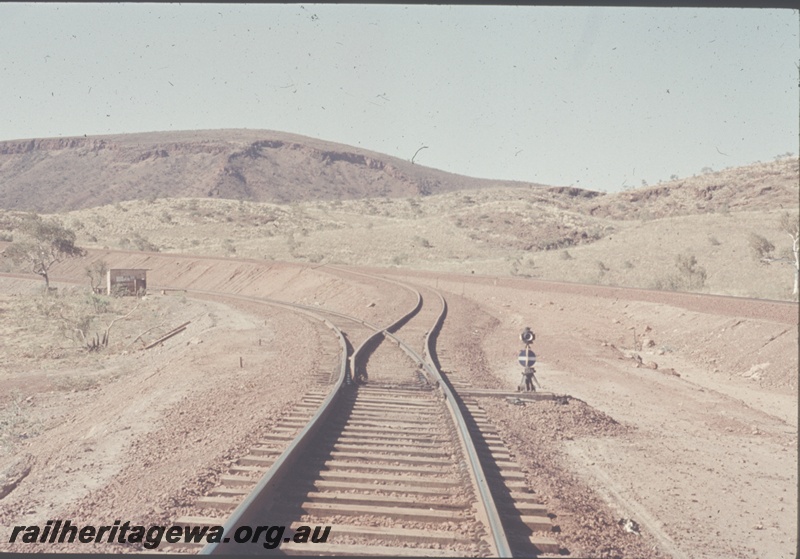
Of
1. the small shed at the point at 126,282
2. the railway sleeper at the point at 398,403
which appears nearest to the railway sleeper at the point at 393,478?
the railway sleeper at the point at 398,403

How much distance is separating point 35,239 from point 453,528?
153 ft

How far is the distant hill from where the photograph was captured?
148750 mm

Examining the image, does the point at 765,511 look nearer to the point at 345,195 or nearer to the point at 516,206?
the point at 516,206

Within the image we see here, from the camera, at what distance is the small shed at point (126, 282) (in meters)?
36.9

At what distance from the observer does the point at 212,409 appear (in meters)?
10.0

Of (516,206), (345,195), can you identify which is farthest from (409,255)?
(345,195)

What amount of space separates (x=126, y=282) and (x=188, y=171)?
134204 millimetres

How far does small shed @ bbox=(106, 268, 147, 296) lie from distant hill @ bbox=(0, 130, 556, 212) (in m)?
110

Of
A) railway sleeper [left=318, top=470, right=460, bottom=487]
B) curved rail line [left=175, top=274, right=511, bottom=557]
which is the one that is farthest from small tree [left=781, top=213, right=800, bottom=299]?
railway sleeper [left=318, top=470, right=460, bottom=487]

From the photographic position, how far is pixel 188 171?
6481 inches

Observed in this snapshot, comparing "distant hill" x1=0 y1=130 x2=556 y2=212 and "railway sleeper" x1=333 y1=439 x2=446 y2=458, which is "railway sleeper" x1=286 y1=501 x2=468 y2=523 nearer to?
"railway sleeper" x1=333 y1=439 x2=446 y2=458

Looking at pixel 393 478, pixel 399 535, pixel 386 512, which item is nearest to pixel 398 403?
pixel 393 478

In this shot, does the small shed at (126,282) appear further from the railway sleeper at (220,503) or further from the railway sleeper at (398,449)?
the railway sleeper at (220,503)

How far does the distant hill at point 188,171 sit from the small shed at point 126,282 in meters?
110
